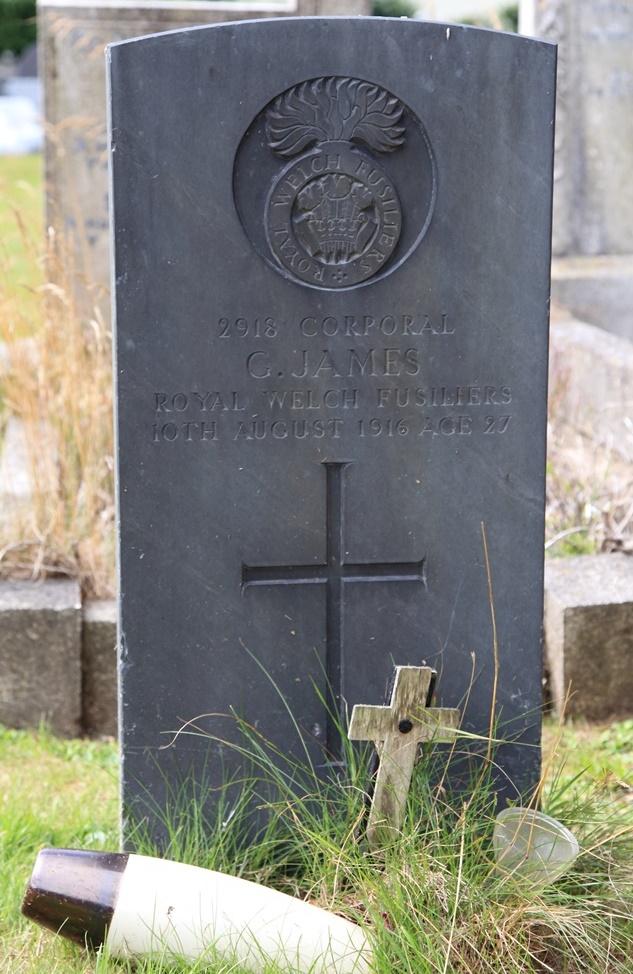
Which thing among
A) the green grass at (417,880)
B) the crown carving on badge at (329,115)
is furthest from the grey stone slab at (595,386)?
the crown carving on badge at (329,115)

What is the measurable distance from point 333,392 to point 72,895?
1.05m

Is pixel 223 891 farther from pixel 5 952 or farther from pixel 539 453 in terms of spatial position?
pixel 539 453

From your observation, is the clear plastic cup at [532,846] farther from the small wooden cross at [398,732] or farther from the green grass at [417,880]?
the small wooden cross at [398,732]

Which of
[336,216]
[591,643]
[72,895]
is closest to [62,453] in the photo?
[591,643]

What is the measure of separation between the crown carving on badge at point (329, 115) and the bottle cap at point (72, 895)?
1.36 m

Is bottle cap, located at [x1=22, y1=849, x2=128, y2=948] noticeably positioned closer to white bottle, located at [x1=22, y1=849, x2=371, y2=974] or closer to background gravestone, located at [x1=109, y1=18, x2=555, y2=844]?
white bottle, located at [x1=22, y1=849, x2=371, y2=974]

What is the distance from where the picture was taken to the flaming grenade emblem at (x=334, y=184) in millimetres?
2314

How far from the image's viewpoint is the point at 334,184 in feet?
7.71

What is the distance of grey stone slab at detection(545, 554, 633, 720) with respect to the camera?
11.0ft

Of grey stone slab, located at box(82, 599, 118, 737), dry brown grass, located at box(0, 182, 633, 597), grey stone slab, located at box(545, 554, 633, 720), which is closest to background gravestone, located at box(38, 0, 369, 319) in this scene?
dry brown grass, located at box(0, 182, 633, 597)

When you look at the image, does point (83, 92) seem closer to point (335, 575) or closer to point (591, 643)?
point (591, 643)

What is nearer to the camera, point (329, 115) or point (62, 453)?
point (329, 115)

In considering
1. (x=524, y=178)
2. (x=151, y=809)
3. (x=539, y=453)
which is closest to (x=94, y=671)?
(x=151, y=809)

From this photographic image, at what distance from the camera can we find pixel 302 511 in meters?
2.45
